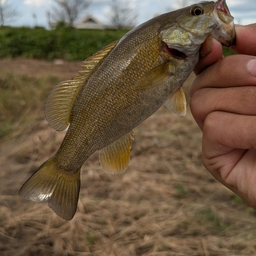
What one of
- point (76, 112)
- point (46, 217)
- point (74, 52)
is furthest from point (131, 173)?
point (74, 52)


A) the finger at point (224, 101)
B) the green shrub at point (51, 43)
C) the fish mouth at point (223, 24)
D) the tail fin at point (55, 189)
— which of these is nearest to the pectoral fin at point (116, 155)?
the tail fin at point (55, 189)

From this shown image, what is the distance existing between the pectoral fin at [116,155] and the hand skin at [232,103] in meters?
0.37

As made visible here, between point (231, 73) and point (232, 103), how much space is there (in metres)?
0.13

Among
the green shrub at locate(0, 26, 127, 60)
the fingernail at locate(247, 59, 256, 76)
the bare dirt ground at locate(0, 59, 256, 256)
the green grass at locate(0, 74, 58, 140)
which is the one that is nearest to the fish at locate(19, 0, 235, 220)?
the fingernail at locate(247, 59, 256, 76)

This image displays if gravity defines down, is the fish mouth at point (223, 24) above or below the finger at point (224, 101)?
above

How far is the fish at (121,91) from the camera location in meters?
1.65

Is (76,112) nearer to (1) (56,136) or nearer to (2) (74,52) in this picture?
(1) (56,136)

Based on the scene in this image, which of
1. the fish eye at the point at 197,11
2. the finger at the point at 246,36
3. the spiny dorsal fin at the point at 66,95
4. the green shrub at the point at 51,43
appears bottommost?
the green shrub at the point at 51,43

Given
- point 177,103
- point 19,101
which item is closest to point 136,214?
point 177,103

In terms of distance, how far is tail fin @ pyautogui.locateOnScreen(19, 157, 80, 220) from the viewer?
1.74 m

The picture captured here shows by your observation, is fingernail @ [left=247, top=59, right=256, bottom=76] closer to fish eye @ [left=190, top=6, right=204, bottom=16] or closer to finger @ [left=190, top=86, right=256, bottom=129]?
finger @ [left=190, top=86, right=256, bottom=129]

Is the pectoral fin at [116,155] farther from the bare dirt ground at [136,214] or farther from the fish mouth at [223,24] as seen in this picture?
the bare dirt ground at [136,214]

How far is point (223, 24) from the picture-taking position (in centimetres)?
162

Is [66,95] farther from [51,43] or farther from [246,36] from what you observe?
[51,43]
